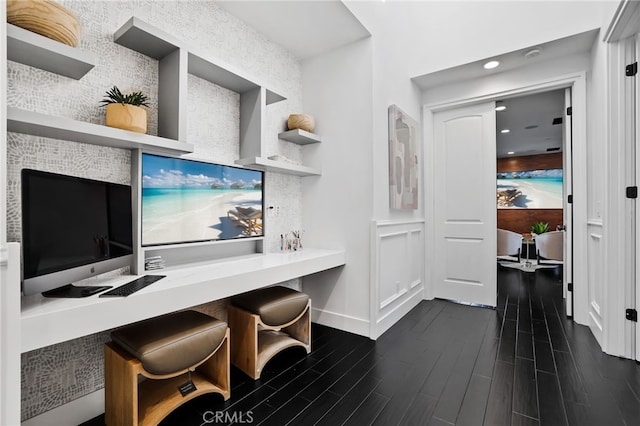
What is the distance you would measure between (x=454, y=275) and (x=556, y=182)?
5676 millimetres

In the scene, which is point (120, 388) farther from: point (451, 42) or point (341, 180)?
point (451, 42)

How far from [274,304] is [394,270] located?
1360 millimetres

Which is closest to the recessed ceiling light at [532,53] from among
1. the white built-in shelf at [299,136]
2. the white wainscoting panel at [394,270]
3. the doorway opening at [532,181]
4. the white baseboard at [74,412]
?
the doorway opening at [532,181]

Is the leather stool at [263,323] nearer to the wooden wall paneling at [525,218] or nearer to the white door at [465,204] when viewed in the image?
the white door at [465,204]

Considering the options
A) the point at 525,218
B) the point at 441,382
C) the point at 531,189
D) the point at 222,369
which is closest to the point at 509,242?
the point at 525,218

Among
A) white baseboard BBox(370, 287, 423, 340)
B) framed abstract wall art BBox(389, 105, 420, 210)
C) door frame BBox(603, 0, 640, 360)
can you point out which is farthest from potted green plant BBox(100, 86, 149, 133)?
door frame BBox(603, 0, 640, 360)

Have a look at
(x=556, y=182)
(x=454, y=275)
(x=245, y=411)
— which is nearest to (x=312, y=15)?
(x=245, y=411)

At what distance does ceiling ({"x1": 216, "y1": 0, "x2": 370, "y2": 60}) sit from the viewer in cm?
234

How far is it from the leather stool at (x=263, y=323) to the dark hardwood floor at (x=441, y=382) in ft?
0.34

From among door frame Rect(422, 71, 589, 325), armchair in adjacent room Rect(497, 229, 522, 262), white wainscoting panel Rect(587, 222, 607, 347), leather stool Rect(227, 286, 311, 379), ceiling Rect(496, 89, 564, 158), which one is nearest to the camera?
leather stool Rect(227, 286, 311, 379)

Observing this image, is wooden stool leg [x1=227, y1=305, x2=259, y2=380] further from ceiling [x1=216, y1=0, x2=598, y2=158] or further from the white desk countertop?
ceiling [x1=216, y1=0, x2=598, y2=158]

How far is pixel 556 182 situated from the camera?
7.32m

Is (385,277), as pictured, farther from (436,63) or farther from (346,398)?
(436,63)

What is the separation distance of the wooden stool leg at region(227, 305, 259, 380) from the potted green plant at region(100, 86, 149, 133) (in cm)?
126
